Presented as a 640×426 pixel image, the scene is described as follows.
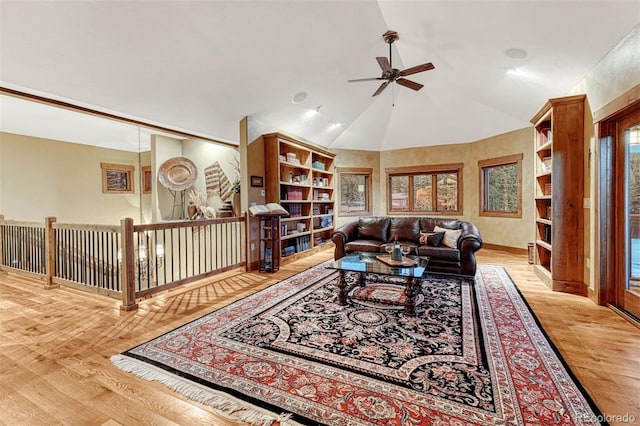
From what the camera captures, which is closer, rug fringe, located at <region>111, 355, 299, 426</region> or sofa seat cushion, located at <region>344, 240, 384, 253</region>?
rug fringe, located at <region>111, 355, 299, 426</region>

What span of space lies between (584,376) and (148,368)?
9.82 ft

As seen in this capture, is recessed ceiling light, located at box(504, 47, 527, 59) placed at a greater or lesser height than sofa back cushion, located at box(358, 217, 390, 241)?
greater

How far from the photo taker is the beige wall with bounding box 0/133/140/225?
17.8 ft

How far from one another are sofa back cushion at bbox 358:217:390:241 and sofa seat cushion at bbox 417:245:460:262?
37.5 inches

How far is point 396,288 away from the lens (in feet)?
12.2

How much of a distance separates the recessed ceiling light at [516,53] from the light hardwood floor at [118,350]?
2.97 metres

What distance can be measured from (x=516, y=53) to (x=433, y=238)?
267 cm

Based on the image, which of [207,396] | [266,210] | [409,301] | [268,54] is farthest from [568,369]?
[268,54]

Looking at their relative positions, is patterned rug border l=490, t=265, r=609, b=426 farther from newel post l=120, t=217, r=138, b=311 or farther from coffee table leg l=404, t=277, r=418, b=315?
newel post l=120, t=217, r=138, b=311

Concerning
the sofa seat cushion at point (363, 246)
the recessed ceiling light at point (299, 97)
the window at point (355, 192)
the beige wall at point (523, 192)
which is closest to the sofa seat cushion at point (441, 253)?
the sofa seat cushion at point (363, 246)

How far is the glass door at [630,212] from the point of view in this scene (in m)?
2.89

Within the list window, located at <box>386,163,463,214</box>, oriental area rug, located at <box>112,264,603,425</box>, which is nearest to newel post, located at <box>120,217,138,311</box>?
oriental area rug, located at <box>112,264,603,425</box>

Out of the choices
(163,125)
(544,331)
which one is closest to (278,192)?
(163,125)

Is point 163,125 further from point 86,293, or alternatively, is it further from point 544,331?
point 544,331
